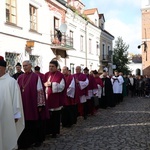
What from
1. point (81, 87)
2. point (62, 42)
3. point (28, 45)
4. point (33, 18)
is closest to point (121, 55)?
point (62, 42)

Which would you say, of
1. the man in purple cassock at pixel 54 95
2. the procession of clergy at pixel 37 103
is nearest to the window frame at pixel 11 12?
the procession of clergy at pixel 37 103

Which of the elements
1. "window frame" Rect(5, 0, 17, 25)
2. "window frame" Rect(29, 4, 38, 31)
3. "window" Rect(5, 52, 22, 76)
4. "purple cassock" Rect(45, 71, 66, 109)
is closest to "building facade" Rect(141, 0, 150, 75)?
"window frame" Rect(29, 4, 38, 31)

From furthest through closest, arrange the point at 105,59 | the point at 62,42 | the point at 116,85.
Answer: the point at 105,59
the point at 62,42
the point at 116,85

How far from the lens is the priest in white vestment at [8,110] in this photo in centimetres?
448

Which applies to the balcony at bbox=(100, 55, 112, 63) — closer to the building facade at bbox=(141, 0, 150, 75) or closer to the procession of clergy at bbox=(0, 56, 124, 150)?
the building facade at bbox=(141, 0, 150, 75)

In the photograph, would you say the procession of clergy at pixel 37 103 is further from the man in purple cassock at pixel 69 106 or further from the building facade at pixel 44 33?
the building facade at pixel 44 33

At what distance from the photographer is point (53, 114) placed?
722 cm

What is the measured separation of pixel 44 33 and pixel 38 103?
1201cm

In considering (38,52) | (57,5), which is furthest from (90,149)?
(57,5)

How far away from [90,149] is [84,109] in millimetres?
4379

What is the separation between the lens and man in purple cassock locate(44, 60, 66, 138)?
7.14 meters

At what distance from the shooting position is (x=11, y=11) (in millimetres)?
14516

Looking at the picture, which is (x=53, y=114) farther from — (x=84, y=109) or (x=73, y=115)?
(x=84, y=109)

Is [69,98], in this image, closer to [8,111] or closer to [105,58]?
[8,111]
